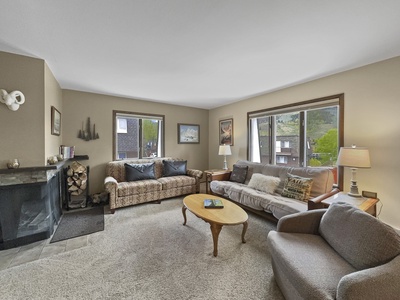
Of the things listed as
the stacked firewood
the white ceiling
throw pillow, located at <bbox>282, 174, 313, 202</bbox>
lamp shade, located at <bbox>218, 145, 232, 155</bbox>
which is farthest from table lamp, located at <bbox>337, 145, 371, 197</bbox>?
the stacked firewood

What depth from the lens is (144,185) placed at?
3.52 metres

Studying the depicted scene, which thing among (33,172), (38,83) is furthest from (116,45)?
(33,172)

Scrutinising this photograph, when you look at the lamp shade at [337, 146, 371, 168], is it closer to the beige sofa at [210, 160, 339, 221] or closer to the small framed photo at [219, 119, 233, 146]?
the beige sofa at [210, 160, 339, 221]

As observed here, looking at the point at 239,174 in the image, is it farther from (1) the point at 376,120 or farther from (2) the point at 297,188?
(1) the point at 376,120

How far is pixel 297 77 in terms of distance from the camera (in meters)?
2.91

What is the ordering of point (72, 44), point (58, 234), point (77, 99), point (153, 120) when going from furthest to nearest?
1. point (153, 120)
2. point (77, 99)
3. point (58, 234)
4. point (72, 44)

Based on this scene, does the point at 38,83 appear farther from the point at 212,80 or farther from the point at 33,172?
the point at 212,80

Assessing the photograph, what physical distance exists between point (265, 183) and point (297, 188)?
0.52 meters

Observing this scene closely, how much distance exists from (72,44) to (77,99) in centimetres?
206

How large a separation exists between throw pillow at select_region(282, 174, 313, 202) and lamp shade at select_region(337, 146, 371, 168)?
54 cm

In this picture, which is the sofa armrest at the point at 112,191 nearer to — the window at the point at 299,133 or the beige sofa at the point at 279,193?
the beige sofa at the point at 279,193

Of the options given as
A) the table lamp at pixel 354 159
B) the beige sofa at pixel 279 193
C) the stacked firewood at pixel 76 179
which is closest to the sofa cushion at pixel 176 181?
the beige sofa at pixel 279 193

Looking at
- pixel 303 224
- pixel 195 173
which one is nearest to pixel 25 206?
pixel 195 173

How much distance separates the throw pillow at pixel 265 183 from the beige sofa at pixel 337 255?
1.33 m
